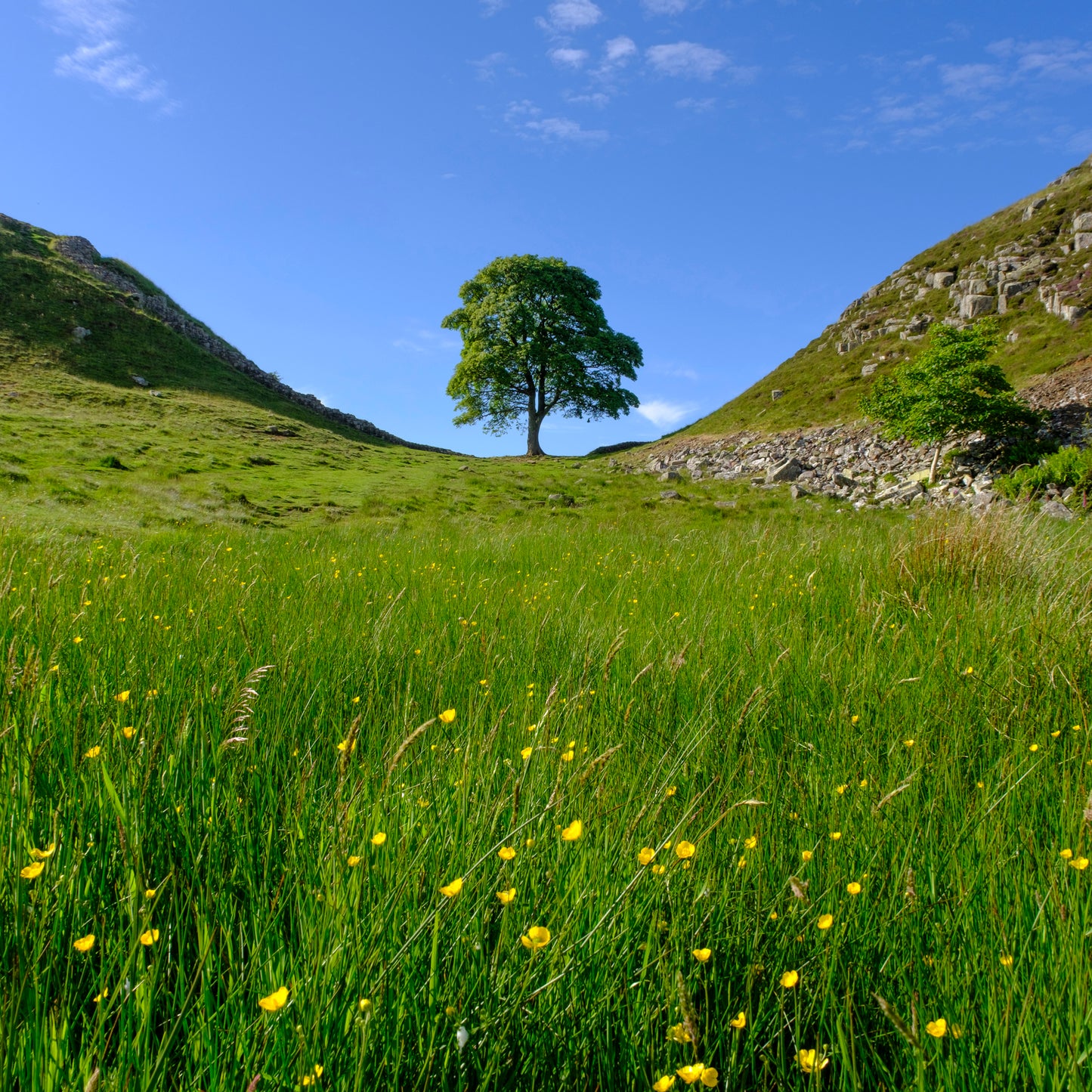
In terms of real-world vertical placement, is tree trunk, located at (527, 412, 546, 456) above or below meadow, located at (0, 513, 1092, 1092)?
above

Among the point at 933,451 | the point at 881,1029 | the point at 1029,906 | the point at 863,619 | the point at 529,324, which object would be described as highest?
the point at 529,324

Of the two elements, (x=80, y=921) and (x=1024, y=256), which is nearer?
(x=80, y=921)

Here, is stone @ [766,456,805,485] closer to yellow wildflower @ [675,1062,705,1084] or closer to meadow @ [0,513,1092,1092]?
meadow @ [0,513,1092,1092]

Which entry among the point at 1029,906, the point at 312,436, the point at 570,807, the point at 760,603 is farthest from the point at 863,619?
the point at 312,436

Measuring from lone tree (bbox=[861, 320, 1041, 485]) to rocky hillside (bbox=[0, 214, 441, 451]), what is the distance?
97.1 ft

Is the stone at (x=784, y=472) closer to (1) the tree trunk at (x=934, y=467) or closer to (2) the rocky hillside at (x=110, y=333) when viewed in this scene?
(1) the tree trunk at (x=934, y=467)

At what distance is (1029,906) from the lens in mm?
1679

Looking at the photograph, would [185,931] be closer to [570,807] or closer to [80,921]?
[80,921]

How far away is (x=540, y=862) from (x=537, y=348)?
143 ft

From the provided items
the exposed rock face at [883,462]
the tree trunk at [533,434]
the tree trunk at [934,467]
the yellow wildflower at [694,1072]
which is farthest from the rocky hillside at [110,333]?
the yellow wildflower at [694,1072]

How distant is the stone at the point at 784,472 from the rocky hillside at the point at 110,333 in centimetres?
2728

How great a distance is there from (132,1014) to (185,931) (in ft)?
1.07

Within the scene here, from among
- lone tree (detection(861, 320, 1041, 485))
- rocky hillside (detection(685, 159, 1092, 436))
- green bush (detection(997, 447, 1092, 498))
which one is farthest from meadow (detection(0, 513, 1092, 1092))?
rocky hillside (detection(685, 159, 1092, 436))

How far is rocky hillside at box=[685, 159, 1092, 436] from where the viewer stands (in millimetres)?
33344
